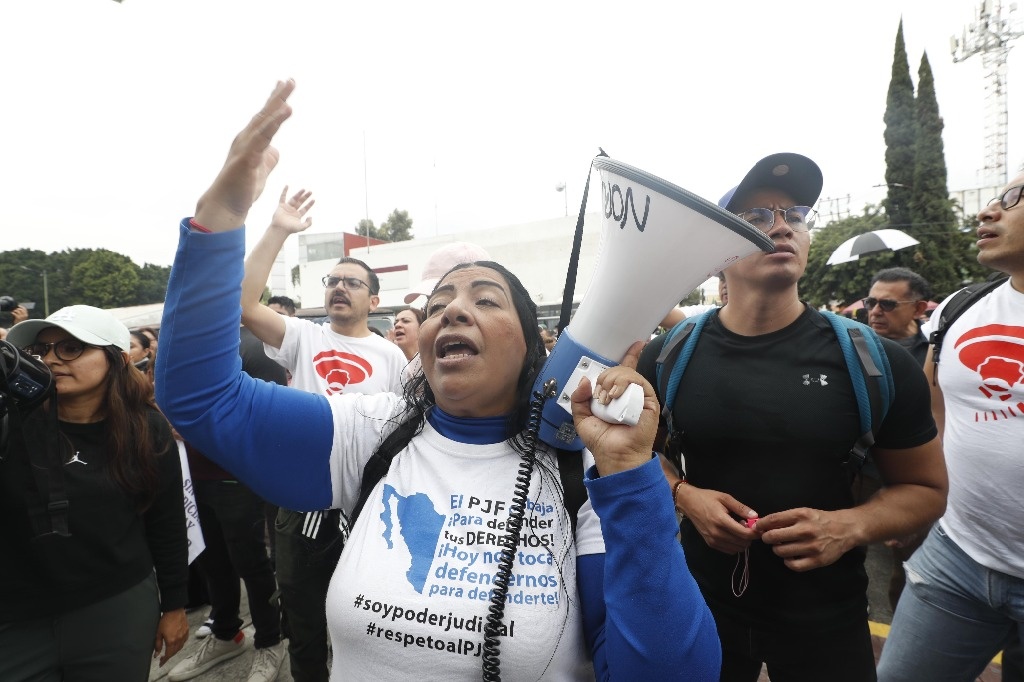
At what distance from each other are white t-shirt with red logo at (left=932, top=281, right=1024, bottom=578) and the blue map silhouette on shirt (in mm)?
1915

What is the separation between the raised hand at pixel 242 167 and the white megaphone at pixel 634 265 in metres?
0.69

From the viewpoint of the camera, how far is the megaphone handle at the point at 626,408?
1.04 m

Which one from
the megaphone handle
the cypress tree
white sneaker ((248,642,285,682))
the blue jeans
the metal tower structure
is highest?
the metal tower structure

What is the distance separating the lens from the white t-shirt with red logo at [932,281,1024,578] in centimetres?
181

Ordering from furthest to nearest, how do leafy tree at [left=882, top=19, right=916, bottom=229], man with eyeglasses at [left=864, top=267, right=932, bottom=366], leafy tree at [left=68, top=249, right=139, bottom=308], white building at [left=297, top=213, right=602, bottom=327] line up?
1. leafy tree at [left=68, top=249, right=139, bottom=308]
2. white building at [left=297, top=213, right=602, bottom=327]
3. leafy tree at [left=882, top=19, right=916, bottom=229]
4. man with eyeglasses at [left=864, top=267, right=932, bottom=366]

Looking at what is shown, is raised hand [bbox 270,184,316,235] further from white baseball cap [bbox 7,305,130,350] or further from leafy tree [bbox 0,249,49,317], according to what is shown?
leafy tree [bbox 0,249,49,317]

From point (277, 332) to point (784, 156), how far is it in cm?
262

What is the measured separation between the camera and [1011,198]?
76.4 inches

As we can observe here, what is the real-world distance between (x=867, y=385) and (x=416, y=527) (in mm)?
1377

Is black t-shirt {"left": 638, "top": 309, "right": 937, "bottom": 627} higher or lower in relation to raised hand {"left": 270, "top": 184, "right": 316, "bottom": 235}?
lower

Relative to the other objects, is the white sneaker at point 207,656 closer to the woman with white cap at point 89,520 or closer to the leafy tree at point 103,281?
the woman with white cap at point 89,520

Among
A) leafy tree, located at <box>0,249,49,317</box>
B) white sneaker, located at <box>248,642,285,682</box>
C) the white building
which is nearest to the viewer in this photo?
white sneaker, located at <box>248,642,285,682</box>

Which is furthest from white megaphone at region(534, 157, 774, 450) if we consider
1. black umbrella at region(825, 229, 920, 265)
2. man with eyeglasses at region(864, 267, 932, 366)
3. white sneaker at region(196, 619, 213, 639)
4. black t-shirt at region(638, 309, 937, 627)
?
black umbrella at region(825, 229, 920, 265)

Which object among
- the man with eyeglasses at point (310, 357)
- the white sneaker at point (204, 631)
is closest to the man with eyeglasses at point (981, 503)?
the man with eyeglasses at point (310, 357)
